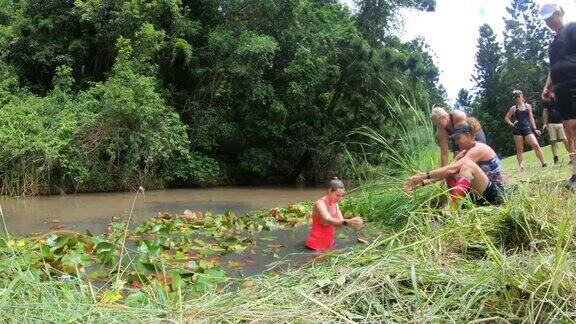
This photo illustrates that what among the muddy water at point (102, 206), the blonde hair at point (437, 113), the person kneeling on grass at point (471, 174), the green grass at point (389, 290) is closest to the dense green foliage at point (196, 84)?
the muddy water at point (102, 206)

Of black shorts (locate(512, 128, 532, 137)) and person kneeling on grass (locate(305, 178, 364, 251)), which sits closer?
person kneeling on grass (locate(305, 178, 364, 251))

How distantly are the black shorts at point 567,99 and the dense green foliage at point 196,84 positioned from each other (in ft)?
30.0

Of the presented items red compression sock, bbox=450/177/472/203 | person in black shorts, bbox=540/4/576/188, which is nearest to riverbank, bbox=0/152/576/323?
red compression sock, bbox=450/177/472/203

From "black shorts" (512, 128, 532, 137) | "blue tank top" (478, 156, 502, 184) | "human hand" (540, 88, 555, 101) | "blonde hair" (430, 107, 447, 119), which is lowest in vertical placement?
"blue tank top" (478, 156, 502, 184)

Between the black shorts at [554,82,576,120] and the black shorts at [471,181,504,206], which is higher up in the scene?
the black shorts at [554,82,576,120]

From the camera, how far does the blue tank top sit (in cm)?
537

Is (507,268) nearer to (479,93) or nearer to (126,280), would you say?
(126,280)

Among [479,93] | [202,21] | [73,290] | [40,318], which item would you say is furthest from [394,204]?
[479,93]

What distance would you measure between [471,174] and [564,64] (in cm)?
141

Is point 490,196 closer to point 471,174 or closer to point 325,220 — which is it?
point 471,174

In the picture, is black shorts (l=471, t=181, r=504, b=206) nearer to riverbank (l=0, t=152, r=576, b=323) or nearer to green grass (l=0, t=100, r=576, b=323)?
riverbank (l=0, t=152, r=576, b=323)

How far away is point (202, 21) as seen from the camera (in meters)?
18.7

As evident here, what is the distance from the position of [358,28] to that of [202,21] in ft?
17.7

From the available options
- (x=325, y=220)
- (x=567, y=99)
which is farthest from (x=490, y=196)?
(x=325, y=220)
